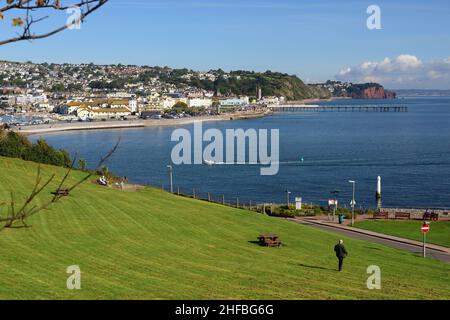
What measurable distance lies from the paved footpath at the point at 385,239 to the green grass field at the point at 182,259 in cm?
148

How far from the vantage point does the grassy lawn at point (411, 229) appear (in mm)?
24859

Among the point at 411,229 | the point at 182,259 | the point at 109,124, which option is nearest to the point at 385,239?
the point at 411,229

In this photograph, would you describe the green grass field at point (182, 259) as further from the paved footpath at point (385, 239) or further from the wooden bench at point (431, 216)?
the wooden bench at point (431, 216)

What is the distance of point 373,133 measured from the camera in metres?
113

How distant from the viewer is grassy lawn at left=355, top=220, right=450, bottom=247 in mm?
24859

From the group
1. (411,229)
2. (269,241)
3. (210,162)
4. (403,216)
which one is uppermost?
(269,241)

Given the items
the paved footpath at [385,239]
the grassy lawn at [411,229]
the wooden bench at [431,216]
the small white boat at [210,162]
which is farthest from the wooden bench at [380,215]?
the small white boat at [210,162]

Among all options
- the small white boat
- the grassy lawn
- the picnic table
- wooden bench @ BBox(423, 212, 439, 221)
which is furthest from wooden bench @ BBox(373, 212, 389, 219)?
→ the small white boat

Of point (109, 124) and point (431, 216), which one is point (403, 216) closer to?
point (431, 216)

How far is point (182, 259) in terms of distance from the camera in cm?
1580

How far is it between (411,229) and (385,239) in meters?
4.11

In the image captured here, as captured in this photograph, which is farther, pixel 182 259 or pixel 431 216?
pixel 431 216

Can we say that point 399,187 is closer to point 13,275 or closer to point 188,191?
point 188,191
